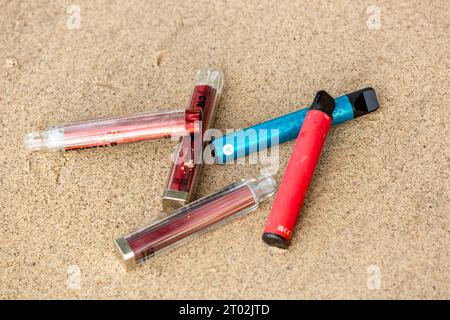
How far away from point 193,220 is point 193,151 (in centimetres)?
13

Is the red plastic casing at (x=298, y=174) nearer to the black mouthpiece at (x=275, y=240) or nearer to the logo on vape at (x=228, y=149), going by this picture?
the black mouthpiece at (x=275, y=240)

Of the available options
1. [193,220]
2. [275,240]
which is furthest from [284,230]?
[193,220]

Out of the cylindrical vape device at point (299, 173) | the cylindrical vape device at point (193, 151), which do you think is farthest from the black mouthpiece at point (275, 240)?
the cylindrical vape device at point (193, 151)

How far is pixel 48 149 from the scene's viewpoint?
1004 millimetres

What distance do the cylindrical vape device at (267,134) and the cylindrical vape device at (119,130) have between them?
0.06 meters

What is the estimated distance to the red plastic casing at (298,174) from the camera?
881mm

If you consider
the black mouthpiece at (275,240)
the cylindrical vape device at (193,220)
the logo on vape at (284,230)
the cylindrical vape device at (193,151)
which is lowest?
the black mouthpiece at (275,240)

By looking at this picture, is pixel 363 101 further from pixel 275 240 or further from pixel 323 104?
pixel 275 240

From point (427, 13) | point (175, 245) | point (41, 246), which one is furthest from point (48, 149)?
point (427, 13)

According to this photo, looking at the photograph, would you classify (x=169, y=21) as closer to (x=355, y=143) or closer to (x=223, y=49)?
(x=223, y=49)

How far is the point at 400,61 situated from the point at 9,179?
2.47ft

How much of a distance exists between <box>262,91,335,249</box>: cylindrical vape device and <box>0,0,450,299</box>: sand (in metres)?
0.04

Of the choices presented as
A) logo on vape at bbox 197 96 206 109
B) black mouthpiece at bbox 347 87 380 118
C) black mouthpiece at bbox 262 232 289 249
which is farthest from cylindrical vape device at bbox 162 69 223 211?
black mouthpiece at bbox 347 87 380 118

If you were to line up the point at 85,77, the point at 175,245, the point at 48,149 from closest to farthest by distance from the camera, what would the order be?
the point at 175,245, the point at 48,149, the point at 85,77
